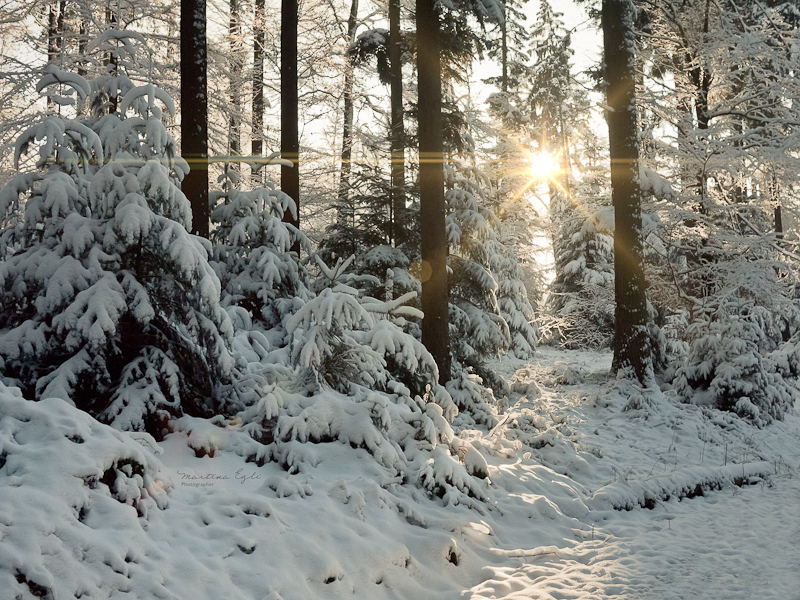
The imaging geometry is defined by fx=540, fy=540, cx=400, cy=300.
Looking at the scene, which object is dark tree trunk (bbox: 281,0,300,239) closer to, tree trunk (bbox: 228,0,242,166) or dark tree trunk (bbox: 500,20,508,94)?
tree trunk (bbox: 228,0,242,166)

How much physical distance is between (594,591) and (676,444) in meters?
5.18

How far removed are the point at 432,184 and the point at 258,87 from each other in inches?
424

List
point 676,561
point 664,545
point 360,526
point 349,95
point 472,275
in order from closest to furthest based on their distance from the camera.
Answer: point 360,526 < point 676,561 < point 664,545 < point 472,275 < point 349,95

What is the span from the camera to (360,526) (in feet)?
14.7

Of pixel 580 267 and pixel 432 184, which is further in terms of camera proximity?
pixel 580 267

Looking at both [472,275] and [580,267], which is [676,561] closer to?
[472,275]

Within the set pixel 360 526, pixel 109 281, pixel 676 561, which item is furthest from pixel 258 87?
pixel 676 561

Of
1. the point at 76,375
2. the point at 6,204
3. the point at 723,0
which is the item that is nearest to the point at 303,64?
the point at 723,0

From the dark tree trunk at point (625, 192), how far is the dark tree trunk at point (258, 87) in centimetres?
929

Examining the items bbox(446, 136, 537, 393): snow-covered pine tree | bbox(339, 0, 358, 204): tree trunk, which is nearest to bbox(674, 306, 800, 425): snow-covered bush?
bbox(446, 136, 537, 393): snow-covered pine tree

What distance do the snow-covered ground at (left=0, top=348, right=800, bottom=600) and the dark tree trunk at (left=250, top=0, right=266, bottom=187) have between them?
1244 cm

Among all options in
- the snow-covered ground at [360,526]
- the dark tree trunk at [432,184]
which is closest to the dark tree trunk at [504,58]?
the dark tree trunk at [432,184]

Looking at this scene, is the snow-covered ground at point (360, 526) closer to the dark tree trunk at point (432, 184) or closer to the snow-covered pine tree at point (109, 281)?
the snow-covered pine tree at point (109, 281)

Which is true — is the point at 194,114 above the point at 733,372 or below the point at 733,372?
above
